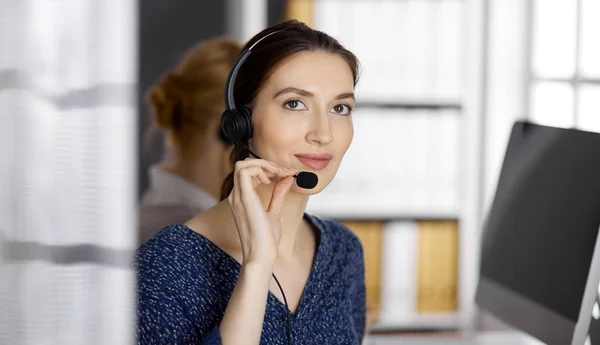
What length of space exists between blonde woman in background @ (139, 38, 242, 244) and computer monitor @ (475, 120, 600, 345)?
89 centimetres

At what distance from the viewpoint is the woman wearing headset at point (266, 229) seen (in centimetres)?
116

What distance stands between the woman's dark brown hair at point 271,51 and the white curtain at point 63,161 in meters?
0.58

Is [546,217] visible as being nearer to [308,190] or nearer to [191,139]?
[308,190]

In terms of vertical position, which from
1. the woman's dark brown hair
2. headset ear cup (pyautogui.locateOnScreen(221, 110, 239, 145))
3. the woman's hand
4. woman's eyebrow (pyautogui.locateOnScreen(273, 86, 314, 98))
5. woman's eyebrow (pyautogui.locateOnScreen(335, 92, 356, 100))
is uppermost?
the woman's dark brown hair

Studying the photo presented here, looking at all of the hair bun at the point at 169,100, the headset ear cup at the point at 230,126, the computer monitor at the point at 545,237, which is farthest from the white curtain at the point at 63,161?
the hair bun at the point at 169,100

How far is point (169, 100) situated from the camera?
2260 millimetres

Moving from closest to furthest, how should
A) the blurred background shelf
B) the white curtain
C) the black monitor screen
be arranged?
the white curtain → the black monitor screen → the blurred background shelf

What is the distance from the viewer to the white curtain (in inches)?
27.2

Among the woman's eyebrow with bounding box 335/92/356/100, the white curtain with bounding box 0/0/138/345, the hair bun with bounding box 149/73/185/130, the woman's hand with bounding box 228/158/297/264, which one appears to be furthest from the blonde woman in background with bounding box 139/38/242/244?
the white curtain with bounding box 0/0/138/345

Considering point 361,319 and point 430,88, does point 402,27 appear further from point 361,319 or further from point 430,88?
point 361,319

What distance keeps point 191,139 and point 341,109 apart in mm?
966

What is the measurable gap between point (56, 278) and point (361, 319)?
3.44 feet

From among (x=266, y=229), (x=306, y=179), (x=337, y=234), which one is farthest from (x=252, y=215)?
(x=337, y=234)

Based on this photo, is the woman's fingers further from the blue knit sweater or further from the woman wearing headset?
the blue knit sweater
